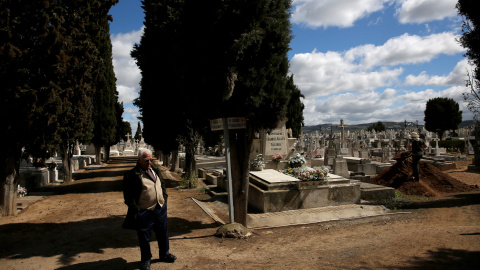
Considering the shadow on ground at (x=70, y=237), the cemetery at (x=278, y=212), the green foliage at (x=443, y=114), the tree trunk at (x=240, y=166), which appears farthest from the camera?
the green foliage at (x=443, y=114)

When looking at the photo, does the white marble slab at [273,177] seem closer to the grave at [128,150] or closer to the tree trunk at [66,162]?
the tree trunk at [66,162]

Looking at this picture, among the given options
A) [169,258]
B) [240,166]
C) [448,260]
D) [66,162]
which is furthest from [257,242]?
[66,162]

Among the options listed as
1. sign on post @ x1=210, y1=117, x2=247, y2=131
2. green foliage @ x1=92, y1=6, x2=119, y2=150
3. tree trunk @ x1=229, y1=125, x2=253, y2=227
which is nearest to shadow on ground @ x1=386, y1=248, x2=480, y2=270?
tree trunk @ x1=229, y1=125, x2=253, y2=227

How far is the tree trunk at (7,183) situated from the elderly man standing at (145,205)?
5.14m

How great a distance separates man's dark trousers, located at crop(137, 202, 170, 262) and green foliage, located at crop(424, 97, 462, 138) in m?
56.3

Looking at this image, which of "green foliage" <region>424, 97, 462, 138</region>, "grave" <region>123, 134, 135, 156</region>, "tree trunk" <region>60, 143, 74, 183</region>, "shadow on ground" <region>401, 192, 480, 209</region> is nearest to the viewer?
"shadow on ground" <region>401, 192, 480, 209</region>

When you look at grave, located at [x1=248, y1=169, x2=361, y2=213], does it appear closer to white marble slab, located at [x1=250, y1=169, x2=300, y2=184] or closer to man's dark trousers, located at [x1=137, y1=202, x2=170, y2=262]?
white marble slab, located at [x1=250, y1=169, x2=300, y2=184]

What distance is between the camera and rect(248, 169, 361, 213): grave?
7.87 m

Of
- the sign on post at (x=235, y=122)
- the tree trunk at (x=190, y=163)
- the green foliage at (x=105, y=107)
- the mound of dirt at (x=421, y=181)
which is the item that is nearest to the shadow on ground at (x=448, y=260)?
the sign on post at (x=235, y=122)

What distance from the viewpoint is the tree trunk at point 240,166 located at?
6.18 m

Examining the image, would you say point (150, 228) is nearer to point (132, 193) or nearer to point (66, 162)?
point (132, 193)

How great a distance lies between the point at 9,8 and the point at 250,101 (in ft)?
19.5

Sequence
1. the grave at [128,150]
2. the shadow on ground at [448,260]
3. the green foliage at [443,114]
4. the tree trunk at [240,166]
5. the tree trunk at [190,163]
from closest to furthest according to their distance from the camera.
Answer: the shadow on ground at [448,260]
the tree trunk at [240,166]
the tree trunk at [190,163]
the grave at [128,150]
the green foliage at [443,114]

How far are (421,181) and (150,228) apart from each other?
9877 mm
